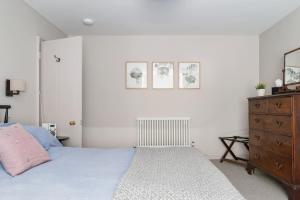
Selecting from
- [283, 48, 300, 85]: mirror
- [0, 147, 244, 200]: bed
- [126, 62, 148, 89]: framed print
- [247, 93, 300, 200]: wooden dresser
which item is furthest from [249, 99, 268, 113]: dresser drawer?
[126, 62, 148, 89]: framed print

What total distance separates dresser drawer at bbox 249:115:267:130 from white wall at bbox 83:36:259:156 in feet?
2.99

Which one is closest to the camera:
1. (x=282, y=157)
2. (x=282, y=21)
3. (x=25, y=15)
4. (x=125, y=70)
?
(x=282, y=157)

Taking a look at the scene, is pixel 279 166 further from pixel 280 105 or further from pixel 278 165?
pixel 280 105

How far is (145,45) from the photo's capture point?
4.19m

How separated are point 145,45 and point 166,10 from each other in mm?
1146

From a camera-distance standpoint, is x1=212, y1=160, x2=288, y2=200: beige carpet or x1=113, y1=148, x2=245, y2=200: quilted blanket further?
x1=212, y1=160, x2=288, y2=200: beige carpet

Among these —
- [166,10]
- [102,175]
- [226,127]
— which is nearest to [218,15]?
[166,10]

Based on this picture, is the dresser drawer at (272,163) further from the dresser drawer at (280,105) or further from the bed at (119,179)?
the bed at (119,179)

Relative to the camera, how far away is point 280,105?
2604mm

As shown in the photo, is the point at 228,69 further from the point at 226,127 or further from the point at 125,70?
the point at 125,70

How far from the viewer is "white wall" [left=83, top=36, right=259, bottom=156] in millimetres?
4191

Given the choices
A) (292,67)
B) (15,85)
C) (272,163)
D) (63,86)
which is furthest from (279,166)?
(15,85)

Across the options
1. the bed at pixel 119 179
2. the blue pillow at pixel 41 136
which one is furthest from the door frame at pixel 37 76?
the bed at pixel 119 179

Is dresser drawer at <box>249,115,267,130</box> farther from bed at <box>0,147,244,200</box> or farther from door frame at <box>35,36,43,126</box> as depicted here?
door frame at <box>35,36,43,126</box>
